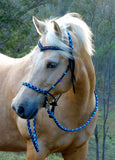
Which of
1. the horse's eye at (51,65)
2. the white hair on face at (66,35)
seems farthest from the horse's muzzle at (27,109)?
the white hair on face at (66,35)

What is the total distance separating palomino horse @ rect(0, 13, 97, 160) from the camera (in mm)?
2080

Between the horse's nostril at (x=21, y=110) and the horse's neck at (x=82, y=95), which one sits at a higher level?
the horse's nostril at (x=21, y=110)

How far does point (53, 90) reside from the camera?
7.04 feet

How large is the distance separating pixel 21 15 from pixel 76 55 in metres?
6.63

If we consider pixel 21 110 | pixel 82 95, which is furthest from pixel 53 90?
pixel 82 95

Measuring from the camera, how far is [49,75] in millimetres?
2080

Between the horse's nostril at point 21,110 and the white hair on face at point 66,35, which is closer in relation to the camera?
the horse's nostril at point 21,110

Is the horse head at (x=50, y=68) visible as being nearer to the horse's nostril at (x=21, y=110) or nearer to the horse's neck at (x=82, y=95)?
the horse's nostril at (x=21, y=110)

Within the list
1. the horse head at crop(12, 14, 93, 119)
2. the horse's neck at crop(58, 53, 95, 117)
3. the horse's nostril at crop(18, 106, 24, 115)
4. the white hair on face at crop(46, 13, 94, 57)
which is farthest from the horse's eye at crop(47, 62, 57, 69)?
the horse's nostril at crop(18, 106, 24, 115)

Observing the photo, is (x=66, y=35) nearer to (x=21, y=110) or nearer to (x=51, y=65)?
(x=51, y=65)

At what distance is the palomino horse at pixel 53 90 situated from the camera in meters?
2.08

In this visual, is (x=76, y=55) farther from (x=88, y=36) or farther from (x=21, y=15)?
(x=21, y=15)

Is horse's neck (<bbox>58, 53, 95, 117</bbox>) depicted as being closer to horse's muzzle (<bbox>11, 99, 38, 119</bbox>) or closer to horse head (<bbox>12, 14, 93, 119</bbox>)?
horse head (<bbox>12, 14, 93, 119</bbox>)

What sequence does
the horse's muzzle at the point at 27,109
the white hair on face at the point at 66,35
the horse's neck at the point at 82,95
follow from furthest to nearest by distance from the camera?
the horse's neck at the point at 82,95
the white hair on face at the point at 66,35
the horse's muzzle at the point at 27,109
